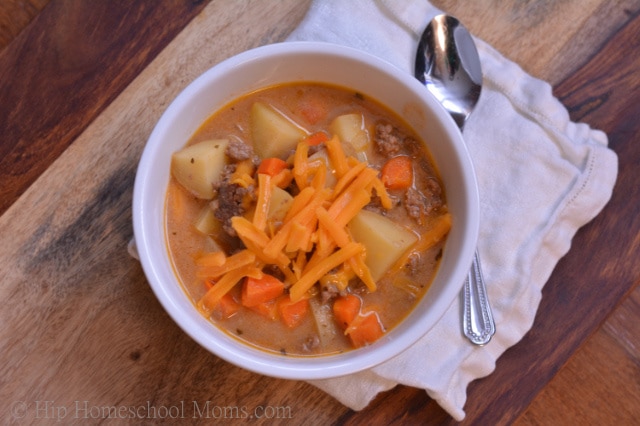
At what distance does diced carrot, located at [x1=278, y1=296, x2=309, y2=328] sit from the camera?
76.7 inches

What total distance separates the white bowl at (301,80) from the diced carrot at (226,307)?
0.04 metres

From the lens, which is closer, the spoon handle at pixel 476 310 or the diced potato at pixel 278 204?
the diced potato at pixel 278 204

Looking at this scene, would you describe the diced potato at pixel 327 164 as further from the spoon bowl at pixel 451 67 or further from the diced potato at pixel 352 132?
the spoon bowl at pixel 451 67

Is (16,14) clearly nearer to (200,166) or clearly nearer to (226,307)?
(200,166)

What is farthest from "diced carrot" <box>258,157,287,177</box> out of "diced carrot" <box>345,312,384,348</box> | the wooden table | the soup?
the wooden table

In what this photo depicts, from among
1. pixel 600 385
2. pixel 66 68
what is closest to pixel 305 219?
pixel 66 68

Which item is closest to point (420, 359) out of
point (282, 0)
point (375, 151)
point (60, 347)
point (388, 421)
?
point (388, 421)

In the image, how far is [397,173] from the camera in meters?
2.04

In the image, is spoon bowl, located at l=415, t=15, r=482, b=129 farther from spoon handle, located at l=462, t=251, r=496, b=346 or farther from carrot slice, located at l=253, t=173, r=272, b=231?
carrot slice, located at l=253, t=173, r=272, b=231

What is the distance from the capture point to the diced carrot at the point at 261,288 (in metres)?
1.90

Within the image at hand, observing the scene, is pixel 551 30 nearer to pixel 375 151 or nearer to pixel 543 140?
pixel 543 140

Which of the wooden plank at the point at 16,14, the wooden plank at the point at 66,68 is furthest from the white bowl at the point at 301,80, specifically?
the wooden plank at the point at 16,14

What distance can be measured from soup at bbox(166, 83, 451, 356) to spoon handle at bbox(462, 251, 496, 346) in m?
0.32

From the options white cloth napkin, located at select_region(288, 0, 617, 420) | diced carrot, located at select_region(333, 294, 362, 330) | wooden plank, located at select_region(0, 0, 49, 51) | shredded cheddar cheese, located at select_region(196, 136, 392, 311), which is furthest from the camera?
wooden plank, located at select_region(0, 0, 49, 51)
